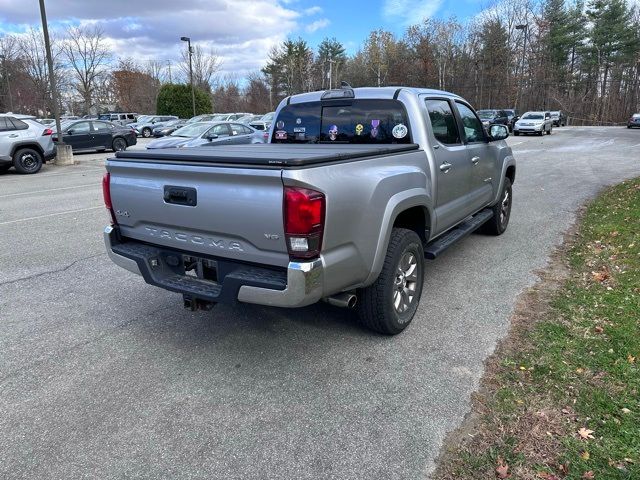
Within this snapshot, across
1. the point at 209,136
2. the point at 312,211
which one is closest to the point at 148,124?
the point at 209,136

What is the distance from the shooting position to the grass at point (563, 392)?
2396 mm

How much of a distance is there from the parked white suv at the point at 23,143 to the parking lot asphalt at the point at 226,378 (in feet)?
36.5

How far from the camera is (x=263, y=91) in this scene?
70.8m

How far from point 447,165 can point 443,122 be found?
0.55 m

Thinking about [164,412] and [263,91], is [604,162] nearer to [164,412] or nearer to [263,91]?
[164,412]

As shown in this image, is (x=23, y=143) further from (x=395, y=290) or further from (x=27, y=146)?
(x=395, y=290)

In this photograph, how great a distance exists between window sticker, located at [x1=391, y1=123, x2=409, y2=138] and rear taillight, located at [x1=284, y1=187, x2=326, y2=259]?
1.80m

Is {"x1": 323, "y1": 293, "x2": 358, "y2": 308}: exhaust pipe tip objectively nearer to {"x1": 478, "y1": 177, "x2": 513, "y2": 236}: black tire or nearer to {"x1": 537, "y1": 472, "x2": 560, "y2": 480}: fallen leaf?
{"x1": 537, "y1": 472, "x2": 560, "y2": 480}: fallen leaf

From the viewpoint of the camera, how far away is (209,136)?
55.4 ft

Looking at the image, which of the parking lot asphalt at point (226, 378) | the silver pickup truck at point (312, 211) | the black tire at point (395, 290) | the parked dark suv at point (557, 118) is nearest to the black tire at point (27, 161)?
the parking lot asphalt at point (226, 378)

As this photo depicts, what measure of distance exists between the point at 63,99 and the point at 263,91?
91.7 ft

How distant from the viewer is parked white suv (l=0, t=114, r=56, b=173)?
570 inches

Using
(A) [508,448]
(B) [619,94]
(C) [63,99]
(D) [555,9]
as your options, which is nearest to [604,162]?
(A) [508,448]

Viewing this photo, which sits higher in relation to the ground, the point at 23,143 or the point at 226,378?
the point at 23,143
